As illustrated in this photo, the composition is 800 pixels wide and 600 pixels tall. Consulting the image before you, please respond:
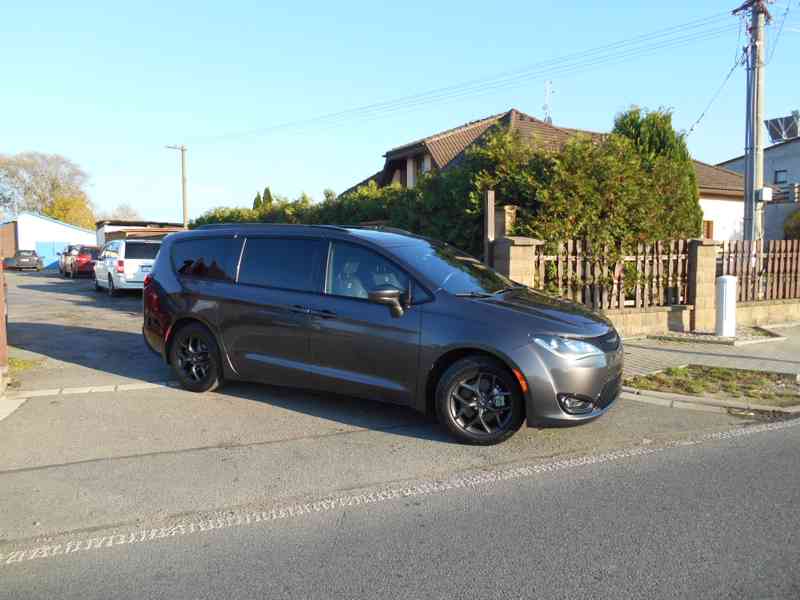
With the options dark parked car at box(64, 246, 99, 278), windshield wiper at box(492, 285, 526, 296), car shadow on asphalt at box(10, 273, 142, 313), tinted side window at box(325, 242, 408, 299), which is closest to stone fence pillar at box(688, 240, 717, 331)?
windshield wiper at box(492, 285, 526, 296)

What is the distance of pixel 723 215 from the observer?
969 inches

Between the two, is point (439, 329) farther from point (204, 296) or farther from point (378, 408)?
point (204, 296)

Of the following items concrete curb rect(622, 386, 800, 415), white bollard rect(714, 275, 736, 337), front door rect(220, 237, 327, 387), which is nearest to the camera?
front door rect(220, 237, 327, 387)

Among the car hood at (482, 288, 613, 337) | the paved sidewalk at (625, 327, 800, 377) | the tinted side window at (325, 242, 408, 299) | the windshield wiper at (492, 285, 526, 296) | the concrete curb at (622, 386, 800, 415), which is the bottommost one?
the concrete curb at (622, 386, 800, 415)

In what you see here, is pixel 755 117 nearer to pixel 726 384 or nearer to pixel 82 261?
pixel 726 384

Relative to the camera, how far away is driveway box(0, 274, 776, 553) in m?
4.38

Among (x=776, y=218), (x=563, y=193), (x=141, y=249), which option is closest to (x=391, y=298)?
(x=563, y=193)

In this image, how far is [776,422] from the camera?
636cm

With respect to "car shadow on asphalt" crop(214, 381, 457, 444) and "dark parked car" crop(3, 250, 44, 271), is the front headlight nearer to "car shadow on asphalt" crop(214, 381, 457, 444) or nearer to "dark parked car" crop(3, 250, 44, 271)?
"car shadow on asphalt" crop(214, 381, 457, 444)

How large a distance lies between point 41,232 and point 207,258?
57.4 meters

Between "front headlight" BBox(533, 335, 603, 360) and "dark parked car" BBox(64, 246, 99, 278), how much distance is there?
27003mm

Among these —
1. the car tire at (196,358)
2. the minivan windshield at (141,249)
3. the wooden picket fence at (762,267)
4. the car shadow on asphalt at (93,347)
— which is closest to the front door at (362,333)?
the car tire at (196,358)

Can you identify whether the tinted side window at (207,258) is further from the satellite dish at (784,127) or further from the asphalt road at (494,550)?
the satellite dish at (784,127)

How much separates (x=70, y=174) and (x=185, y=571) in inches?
3175
